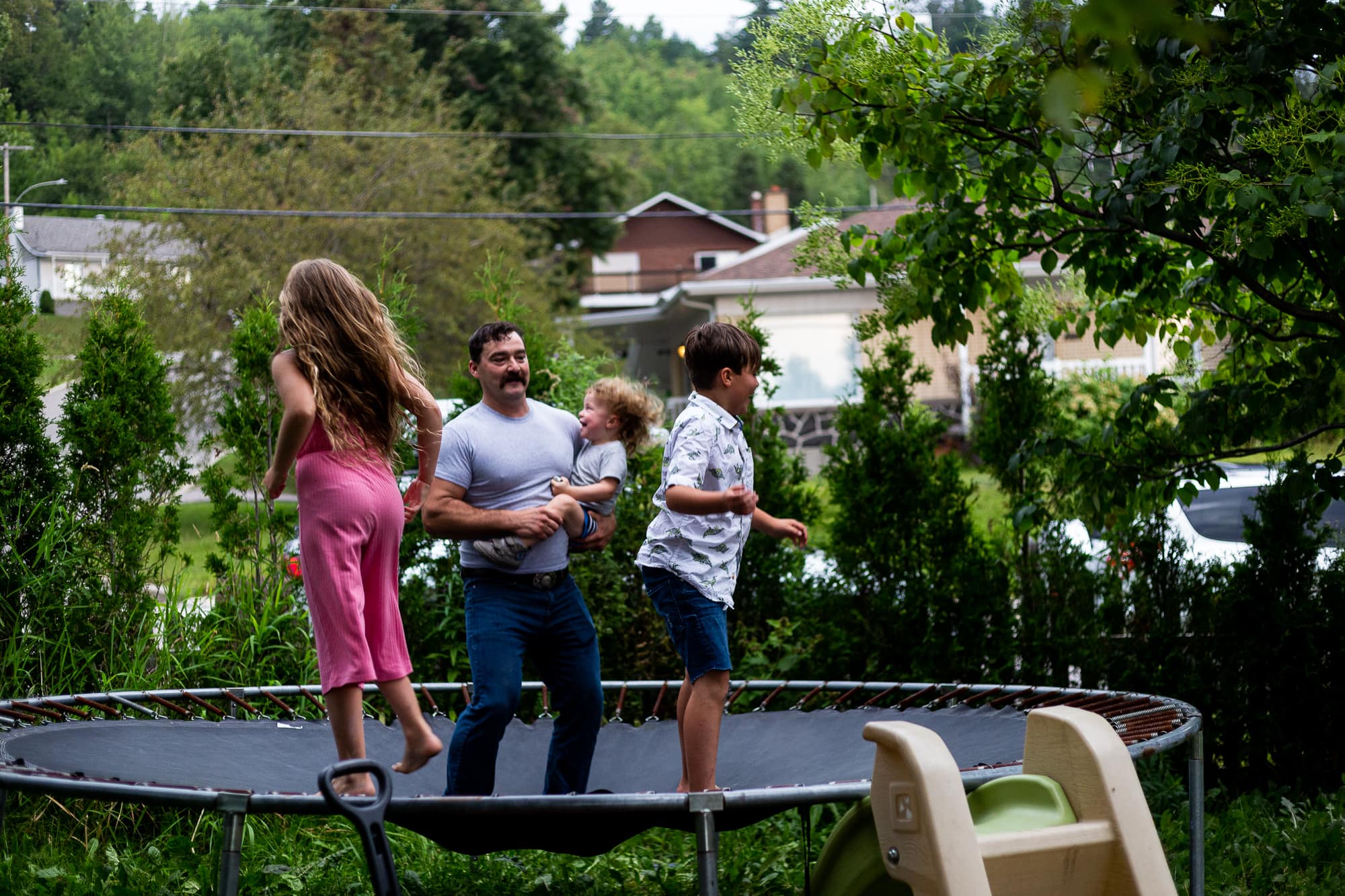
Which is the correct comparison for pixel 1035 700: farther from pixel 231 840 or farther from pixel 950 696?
pixel 231 840

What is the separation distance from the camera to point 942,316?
4105 millimetres

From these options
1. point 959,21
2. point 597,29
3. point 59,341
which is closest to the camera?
point 959,21

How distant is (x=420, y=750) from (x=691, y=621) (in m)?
0.67

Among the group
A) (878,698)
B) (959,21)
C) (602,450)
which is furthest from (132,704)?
(959,21)

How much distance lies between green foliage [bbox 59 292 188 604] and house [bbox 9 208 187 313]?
729mm

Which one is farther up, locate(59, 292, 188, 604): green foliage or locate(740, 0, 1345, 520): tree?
locate(740, 0, 1345, 520): tree

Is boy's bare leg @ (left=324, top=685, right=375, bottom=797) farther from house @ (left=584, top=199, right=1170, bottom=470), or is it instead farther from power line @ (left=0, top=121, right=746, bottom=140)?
house @ (left=584, top=199, right=1170, bottom=470)

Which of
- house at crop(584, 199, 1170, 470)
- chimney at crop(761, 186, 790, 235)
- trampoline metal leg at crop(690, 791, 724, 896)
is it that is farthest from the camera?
chimney at crop(761, 186, 790, 235)

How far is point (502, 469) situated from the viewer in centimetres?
319

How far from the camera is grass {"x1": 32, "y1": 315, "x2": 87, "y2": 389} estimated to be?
463 cm

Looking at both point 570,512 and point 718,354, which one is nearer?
point 718,354

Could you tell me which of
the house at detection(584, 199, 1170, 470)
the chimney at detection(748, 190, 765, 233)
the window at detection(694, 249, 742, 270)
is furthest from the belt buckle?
the window at detection(694, 249, 742, 270)

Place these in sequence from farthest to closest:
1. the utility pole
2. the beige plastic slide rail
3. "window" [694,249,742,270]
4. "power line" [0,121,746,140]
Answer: "window" [694,249,742,270] < "power line" [0,121,746,140] < the utility pole < the beige plastic slide rail

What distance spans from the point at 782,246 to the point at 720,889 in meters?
16.7
